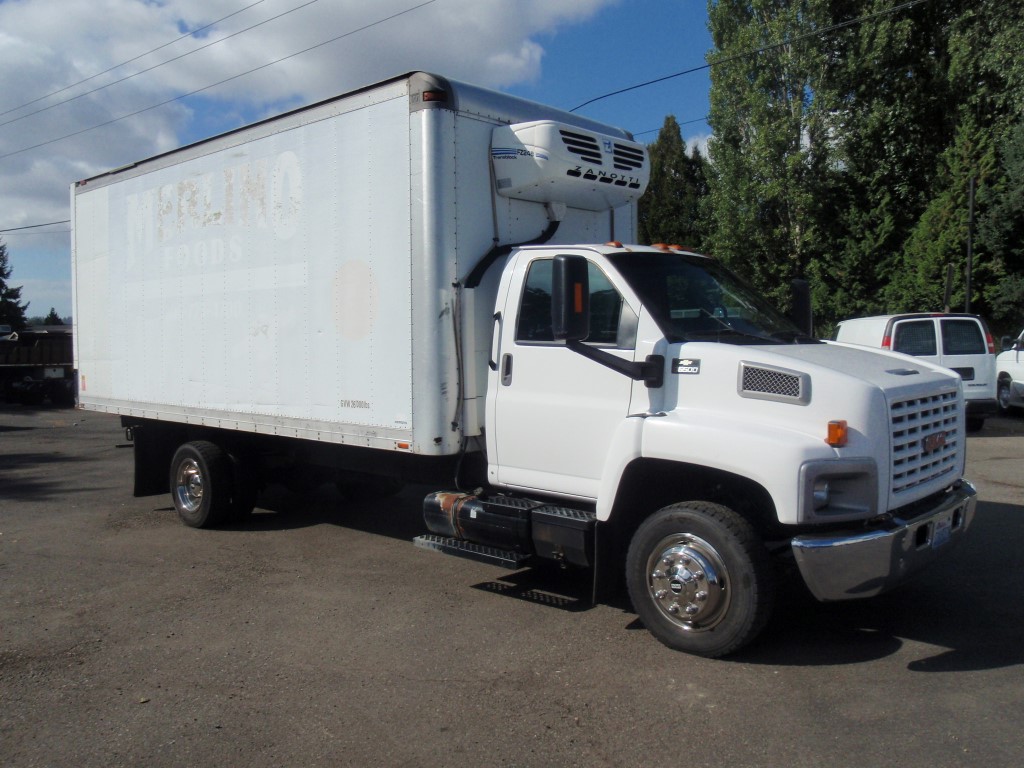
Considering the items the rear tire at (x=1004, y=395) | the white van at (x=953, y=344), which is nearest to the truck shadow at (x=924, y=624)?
the white van at (x=953, y=344)

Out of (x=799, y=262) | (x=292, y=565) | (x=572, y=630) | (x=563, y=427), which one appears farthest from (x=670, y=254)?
(x=799, y=262)

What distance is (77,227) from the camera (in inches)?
392

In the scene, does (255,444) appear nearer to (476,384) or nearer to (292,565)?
(292,565)

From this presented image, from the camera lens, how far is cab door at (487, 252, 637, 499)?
18.3 ft

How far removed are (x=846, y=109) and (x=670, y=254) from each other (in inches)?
995

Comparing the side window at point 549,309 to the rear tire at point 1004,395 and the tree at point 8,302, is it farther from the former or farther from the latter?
the tree at point 8,302

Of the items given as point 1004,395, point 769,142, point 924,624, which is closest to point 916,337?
point 1004,395

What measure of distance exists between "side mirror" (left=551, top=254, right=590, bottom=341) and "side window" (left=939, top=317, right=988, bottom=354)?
11398 millimetres

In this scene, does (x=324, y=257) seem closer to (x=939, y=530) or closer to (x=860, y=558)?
(x=860, y=558)

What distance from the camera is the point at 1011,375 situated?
1744 centimetres

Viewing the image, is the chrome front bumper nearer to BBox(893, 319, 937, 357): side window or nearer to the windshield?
the windshield

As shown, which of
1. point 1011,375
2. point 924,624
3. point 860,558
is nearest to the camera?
point 860,558

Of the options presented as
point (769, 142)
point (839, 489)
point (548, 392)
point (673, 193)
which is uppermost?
point (769, 142)

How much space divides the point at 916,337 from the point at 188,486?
11.6 meters
